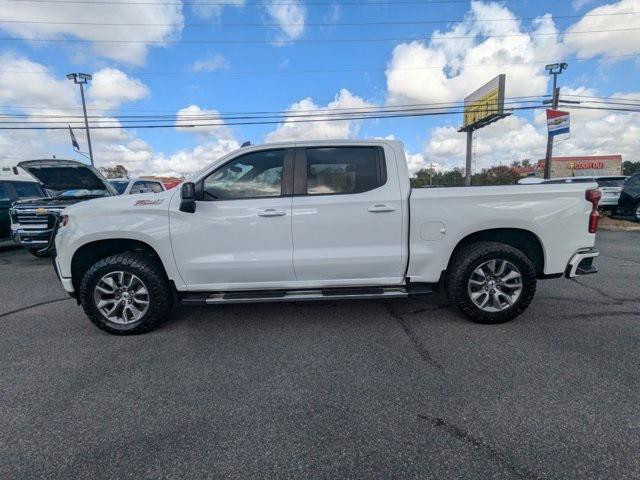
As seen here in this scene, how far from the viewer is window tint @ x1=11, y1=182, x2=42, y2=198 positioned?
386 inches

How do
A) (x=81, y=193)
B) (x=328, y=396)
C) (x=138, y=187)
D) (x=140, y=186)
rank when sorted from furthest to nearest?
1. (x=140, y=186)
2. (x=138, y=187)
3. (x=81, y=193)
4. (x=328, y=396)

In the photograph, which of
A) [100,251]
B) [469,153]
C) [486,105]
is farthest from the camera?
[469,153]

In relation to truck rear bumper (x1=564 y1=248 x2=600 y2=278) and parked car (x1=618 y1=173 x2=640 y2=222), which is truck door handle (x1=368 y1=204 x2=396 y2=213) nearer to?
truck rear bumper (x1=564 y1=248 x2=600 y2=278)

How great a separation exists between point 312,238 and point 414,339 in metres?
1.45

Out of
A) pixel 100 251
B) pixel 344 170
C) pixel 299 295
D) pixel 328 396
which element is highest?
pixel 344 170

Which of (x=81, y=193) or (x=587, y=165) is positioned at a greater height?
(x=587, y=165)

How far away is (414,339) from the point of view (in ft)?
11.7

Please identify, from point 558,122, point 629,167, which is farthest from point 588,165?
point 558,122

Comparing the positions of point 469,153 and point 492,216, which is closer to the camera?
point 492,216

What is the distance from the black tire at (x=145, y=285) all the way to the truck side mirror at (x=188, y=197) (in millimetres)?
749

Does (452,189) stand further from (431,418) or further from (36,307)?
(36,307)

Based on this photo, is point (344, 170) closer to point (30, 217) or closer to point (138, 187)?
point (30, 217)

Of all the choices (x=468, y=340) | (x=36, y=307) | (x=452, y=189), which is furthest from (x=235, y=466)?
(x=36, y=307)

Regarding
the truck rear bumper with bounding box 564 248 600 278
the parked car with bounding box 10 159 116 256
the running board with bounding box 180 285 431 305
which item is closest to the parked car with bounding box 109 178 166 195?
the parked car with bounding box 10 159 116 256
